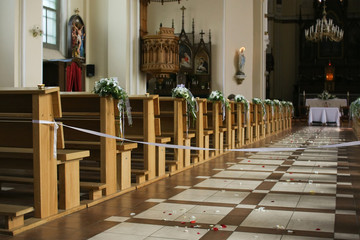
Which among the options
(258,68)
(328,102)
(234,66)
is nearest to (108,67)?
(234,66)

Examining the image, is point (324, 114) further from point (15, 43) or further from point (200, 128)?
point (15, 43)

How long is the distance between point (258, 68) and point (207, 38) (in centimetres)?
555

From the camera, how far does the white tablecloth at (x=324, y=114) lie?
21.9m

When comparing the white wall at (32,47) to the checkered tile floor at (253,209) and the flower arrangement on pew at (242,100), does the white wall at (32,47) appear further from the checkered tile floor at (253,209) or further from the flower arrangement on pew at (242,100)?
the checkered tile floor at (253,209)

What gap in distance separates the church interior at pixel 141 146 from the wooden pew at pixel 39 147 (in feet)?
0.03

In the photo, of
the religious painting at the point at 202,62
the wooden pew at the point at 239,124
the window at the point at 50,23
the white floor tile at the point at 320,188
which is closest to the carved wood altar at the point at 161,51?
the window at the point at 50,23

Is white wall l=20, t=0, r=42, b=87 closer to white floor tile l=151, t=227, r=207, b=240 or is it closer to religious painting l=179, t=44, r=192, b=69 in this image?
white floor tile l=151, t=227, r=207, b=240

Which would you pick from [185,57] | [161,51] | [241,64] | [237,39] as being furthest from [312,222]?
[237,39]

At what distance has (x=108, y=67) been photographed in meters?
14.3

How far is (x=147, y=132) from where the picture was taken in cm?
604

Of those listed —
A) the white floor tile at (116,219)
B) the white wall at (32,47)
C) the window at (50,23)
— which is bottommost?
the white floor tile at (116,219)

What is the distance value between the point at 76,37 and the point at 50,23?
0.85 m

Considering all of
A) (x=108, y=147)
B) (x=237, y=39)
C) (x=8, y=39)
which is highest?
(x=237, y=39)

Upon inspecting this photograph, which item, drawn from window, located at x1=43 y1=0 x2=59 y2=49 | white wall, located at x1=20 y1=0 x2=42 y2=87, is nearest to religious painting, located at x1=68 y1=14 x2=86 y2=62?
window, located at x1=43 y1=0 x2=59 y2=49
